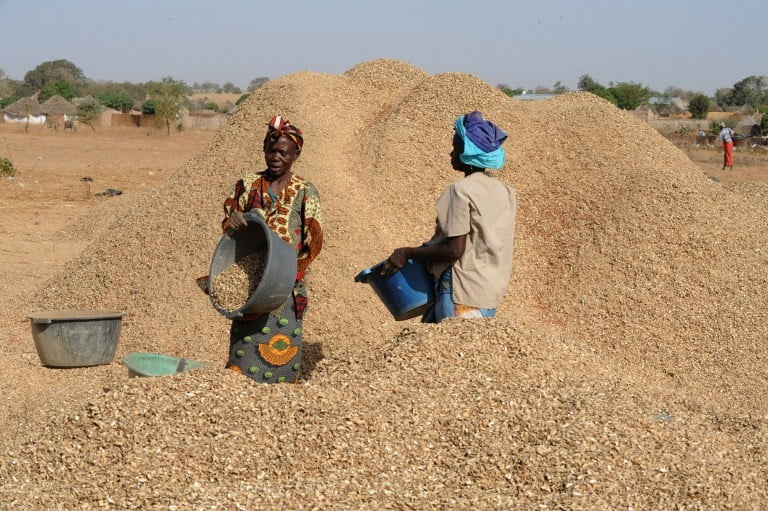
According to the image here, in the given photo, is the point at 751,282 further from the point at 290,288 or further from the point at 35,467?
the point at 35,467

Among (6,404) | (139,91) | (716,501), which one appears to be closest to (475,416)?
(716,501)

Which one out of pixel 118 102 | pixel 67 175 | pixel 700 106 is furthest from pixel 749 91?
pixel 67 175

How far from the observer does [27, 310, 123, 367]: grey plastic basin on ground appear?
4.66 metres

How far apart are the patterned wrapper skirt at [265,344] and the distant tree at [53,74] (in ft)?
215

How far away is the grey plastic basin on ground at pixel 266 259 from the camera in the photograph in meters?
3.47

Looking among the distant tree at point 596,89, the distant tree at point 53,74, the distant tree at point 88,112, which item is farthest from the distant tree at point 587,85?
the distant tree at point 53,74

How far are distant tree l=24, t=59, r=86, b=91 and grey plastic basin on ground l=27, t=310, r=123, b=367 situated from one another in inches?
2537

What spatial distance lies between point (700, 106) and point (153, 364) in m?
42.4

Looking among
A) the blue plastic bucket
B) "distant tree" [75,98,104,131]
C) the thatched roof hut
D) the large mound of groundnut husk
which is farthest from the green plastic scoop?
the thatched roof hut

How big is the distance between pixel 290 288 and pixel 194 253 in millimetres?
2790

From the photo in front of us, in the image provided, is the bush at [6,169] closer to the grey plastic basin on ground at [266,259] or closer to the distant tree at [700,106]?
the grey plastic basin on ground at [266,259]

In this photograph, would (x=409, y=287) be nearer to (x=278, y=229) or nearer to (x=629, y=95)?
(x=278, y=229)

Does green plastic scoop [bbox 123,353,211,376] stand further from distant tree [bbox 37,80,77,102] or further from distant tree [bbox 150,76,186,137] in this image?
distant tree [bbox 37,80,77,102]

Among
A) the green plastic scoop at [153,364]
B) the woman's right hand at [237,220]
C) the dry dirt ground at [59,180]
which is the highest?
the woman's right hand at [237,220]
